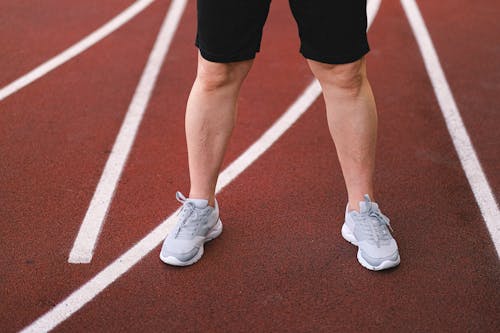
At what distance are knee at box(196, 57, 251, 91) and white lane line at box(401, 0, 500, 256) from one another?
1288 mm

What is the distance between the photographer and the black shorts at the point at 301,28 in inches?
90.0

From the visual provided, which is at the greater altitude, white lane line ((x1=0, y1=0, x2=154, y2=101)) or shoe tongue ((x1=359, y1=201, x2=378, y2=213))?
shoe tongue ((x1=359, y1=201, x2=378, y2=213))

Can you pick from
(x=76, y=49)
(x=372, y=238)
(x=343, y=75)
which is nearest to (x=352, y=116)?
(x=343, y=75)

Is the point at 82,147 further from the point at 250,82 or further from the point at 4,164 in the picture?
the point at 250,82

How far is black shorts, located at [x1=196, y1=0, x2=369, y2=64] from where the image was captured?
2287 millimetres

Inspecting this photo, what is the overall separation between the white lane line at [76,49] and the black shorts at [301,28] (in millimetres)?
2053

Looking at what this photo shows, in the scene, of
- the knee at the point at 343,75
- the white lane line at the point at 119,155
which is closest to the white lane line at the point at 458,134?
the knee at the point at 343,75

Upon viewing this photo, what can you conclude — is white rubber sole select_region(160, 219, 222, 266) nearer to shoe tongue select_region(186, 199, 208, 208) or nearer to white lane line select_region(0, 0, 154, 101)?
shoe tongue select_region(186, 199, 208, 208)

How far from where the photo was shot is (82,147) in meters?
3.46

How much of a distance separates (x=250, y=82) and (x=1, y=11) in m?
2.26

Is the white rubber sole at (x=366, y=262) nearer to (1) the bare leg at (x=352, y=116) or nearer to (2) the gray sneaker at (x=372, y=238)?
(2) the gray sneaker at (x=372, y=238)

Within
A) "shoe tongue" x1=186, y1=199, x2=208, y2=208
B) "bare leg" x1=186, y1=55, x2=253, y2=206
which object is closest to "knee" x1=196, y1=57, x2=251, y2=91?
"bare leg" x1=186, y1=55, x2=253, y2=206

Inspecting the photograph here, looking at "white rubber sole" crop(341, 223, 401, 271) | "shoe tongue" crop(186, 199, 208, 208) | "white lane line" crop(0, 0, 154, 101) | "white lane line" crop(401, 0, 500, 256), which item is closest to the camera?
"white rubber sole" crop(341, 223, 401, 271)

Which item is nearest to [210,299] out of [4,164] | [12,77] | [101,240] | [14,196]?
[101,240]
